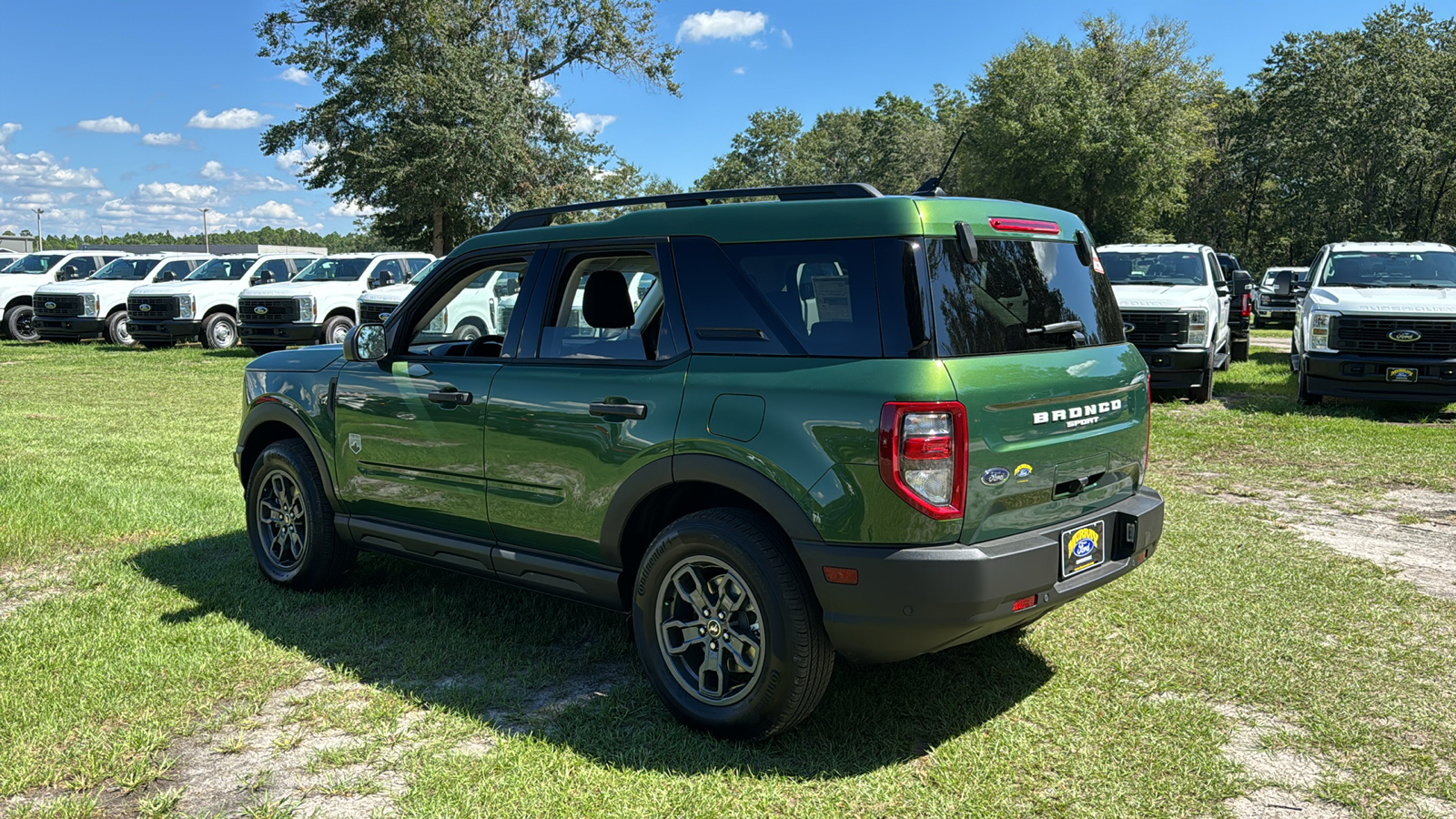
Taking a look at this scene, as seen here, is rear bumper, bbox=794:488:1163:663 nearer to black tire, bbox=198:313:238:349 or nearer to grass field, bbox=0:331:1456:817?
grass field, bbox=0:331:1456:817

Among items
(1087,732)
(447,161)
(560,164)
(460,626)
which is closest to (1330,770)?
(1087,732)

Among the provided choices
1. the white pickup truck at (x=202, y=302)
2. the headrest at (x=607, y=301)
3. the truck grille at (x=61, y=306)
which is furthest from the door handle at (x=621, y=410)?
the truck grille at (x=61, y=306)

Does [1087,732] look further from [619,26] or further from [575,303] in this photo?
[619,26]

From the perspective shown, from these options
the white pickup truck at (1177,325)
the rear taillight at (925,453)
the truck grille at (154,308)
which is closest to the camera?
the rear taillight at (925,453)

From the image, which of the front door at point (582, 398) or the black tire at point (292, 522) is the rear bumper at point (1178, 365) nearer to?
the front door at point (582, 398)

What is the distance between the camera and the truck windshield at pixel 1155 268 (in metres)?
14.3

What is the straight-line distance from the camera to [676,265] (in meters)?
4.04

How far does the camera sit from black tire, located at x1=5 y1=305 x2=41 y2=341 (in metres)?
24.9

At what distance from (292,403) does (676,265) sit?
2584mm

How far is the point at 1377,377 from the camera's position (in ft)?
38.0

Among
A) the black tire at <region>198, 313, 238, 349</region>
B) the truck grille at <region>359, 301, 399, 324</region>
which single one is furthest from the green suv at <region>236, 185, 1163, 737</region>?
the black tire at <region>198, 313, 238, 349</region>

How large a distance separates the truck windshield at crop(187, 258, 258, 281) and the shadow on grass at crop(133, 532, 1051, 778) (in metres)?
19.3

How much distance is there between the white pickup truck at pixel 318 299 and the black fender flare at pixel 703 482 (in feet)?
54.5

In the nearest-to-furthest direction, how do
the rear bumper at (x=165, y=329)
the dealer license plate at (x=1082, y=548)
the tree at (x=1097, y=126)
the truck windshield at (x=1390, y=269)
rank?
the dealer license plate at (x=1082, y=548) < the truck windshield at (x=1390, y=269) < the rear bumper at (x=165, y=329) < the tree at (x=1097, y=126)
